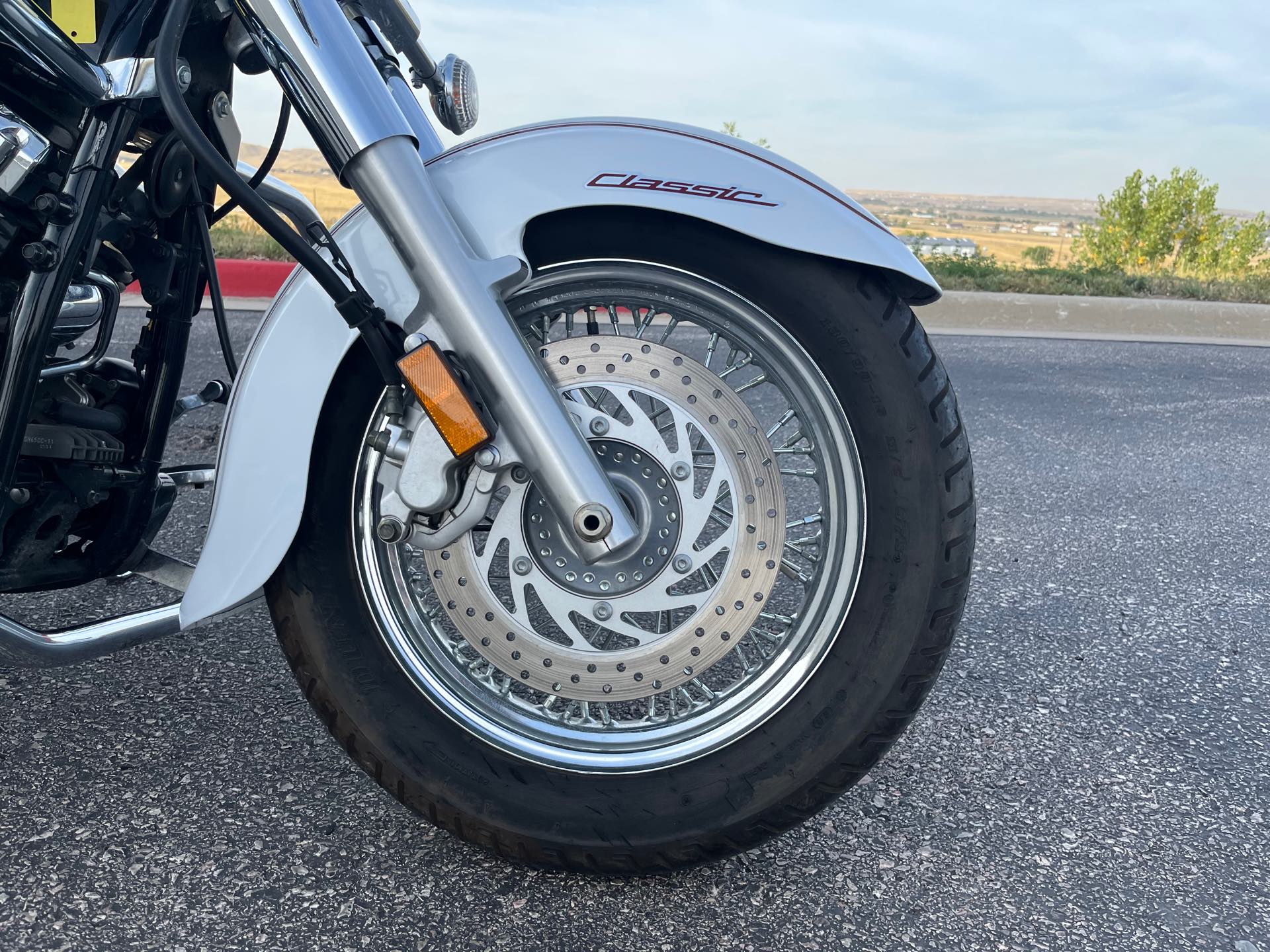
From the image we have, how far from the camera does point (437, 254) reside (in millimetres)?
1302

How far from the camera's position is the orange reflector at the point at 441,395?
129 centimetres

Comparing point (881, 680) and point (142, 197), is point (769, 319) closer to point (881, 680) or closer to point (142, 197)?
point (881, 680)

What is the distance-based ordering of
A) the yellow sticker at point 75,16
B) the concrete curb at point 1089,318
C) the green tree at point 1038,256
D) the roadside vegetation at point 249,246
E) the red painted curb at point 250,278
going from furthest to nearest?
the green tree at point 1038,256
the roadside vegetation at point 249,246
the concrete curb at point 1089,318
the red painted curb at point 250,278
the yellow sticker at point 75,16

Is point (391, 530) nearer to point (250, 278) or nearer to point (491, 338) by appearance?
point (491, 338)

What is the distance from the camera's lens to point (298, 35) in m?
1.29

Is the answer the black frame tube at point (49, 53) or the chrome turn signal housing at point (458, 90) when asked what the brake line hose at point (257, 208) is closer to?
the black frame tube at point (49, 53)

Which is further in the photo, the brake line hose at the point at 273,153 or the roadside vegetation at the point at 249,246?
the roadside vegetation at the point at 249,246

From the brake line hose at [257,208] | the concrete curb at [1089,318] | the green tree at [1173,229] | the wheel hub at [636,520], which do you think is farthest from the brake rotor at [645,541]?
the green tree at [1173,229]

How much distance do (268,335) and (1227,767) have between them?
1688 mm

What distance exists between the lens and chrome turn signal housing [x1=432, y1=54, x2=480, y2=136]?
156 cm

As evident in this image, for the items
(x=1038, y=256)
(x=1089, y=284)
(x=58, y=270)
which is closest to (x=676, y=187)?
(x=58, y=270)

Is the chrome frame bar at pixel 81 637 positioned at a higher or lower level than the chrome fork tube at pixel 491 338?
lower

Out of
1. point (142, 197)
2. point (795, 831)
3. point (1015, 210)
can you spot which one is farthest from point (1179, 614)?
point (1015, 210)

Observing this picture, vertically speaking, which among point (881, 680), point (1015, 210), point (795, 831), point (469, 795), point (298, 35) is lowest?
point (795, 831)
